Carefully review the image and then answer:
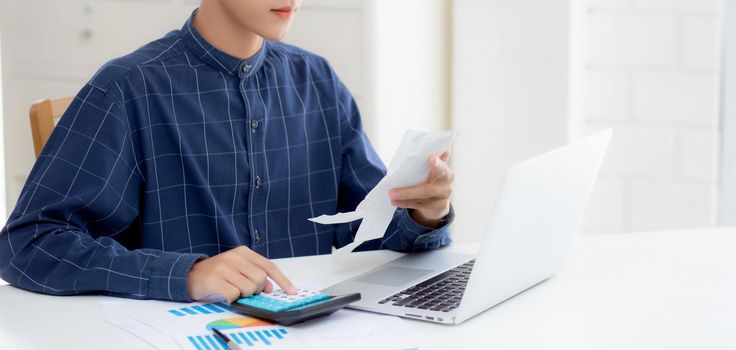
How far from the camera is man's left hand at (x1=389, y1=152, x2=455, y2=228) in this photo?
111 cm

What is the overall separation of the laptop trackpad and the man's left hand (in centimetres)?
8

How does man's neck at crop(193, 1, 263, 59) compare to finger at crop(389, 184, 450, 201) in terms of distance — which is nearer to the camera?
finger at crop(389, 184, 450, 201)

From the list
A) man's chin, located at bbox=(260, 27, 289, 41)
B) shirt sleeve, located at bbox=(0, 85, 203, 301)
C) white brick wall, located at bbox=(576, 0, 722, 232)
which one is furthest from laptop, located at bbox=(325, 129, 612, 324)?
white brick wall, located at bbox=(576, 0, 722, 232)

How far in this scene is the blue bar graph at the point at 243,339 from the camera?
2.86 ft

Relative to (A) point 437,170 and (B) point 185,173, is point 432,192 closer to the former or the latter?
(A) point 437,170

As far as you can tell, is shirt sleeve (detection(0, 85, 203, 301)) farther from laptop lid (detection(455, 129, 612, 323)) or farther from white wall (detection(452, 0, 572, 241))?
white wall (detection(452, 0, 572, 241))

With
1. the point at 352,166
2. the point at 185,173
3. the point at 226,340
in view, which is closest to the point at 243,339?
the point at 226,340

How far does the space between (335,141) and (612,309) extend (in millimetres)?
559

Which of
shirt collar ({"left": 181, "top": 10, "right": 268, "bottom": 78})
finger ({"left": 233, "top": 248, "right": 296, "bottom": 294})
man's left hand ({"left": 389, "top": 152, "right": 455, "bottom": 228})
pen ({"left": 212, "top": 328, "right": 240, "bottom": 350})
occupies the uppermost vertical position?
shirt collar ({"left": 181, "top": 10, "right": 268, "bottom": 78})

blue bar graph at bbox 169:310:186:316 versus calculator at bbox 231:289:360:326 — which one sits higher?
calculator at bbox 231:289:360:326

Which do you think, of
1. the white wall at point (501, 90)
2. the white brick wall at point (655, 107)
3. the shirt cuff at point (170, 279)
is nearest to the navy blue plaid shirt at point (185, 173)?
the shirt cuff at point (170, 279)

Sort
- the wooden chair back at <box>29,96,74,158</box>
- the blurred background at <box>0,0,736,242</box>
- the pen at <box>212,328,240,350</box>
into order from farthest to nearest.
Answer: the blurred background at <box>0,0,736,242</box> < the wooden chair back at <box>29,96,74,158</box> < the pen at <box>212,328,240,350</box>

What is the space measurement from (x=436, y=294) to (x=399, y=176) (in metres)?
0.13

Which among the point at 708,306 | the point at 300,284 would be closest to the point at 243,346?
the point at 300,284
